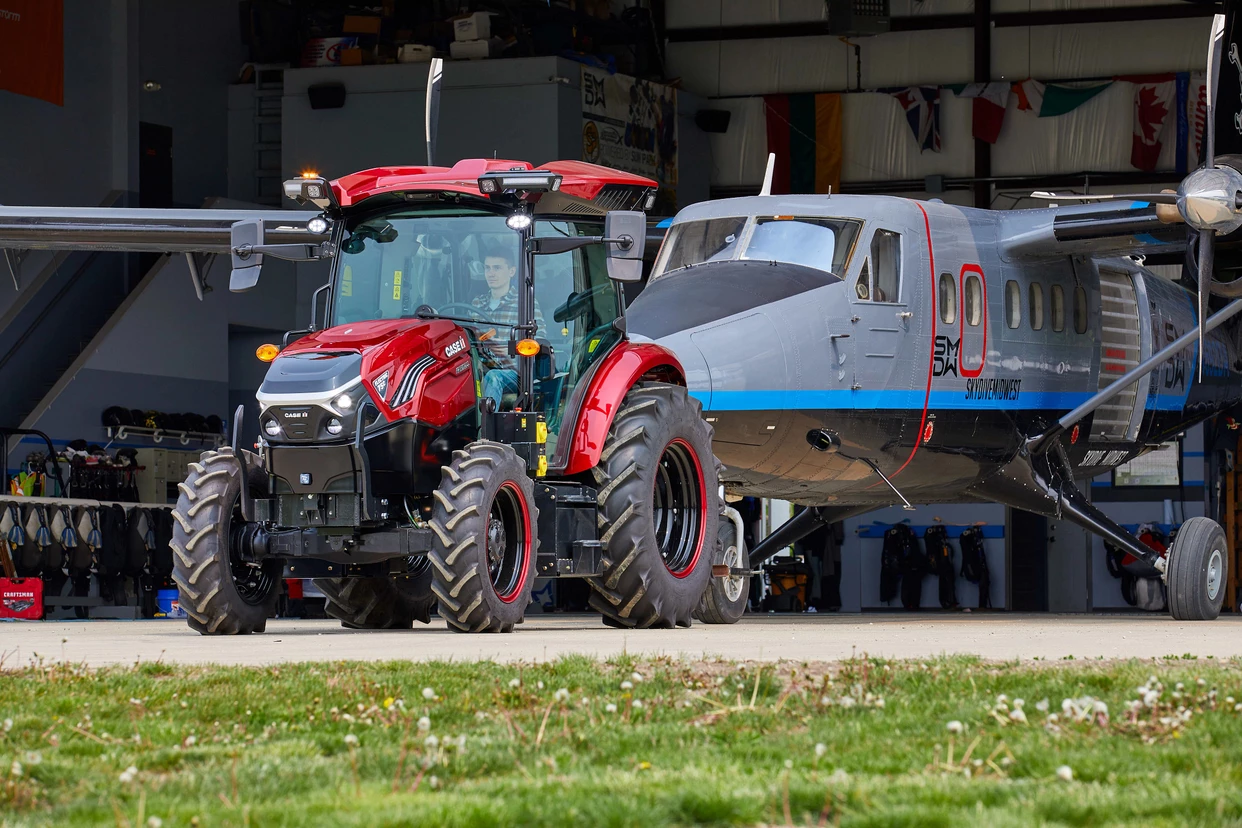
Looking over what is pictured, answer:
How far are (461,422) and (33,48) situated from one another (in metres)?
18.4

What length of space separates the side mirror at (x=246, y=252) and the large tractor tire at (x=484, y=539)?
1.93 m

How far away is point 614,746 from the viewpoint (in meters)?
4.86

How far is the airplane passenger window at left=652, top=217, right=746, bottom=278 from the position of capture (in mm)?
14236

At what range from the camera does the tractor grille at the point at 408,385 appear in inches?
391

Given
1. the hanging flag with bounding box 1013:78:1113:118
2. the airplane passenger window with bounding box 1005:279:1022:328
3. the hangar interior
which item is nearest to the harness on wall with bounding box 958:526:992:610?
the hangar interior

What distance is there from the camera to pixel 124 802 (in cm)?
405

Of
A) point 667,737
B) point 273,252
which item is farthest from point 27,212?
point 667,737

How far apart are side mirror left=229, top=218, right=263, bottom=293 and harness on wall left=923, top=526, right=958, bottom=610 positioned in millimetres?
21047

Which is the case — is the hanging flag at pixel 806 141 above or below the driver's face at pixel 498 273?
above

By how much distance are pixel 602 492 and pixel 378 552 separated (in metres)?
1.56

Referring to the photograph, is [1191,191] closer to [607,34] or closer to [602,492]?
Result: [602,492]

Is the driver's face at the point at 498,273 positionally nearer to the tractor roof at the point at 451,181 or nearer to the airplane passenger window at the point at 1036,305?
the tractor roof at the point at 451,181

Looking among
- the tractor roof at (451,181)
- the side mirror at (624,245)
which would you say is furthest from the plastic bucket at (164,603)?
the side mirror at (624,245)

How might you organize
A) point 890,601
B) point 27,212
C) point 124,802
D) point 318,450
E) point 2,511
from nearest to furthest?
1. point 124,802
2. point 318,450
3. point 27,212
4. point 2,511
5. point 890,601
